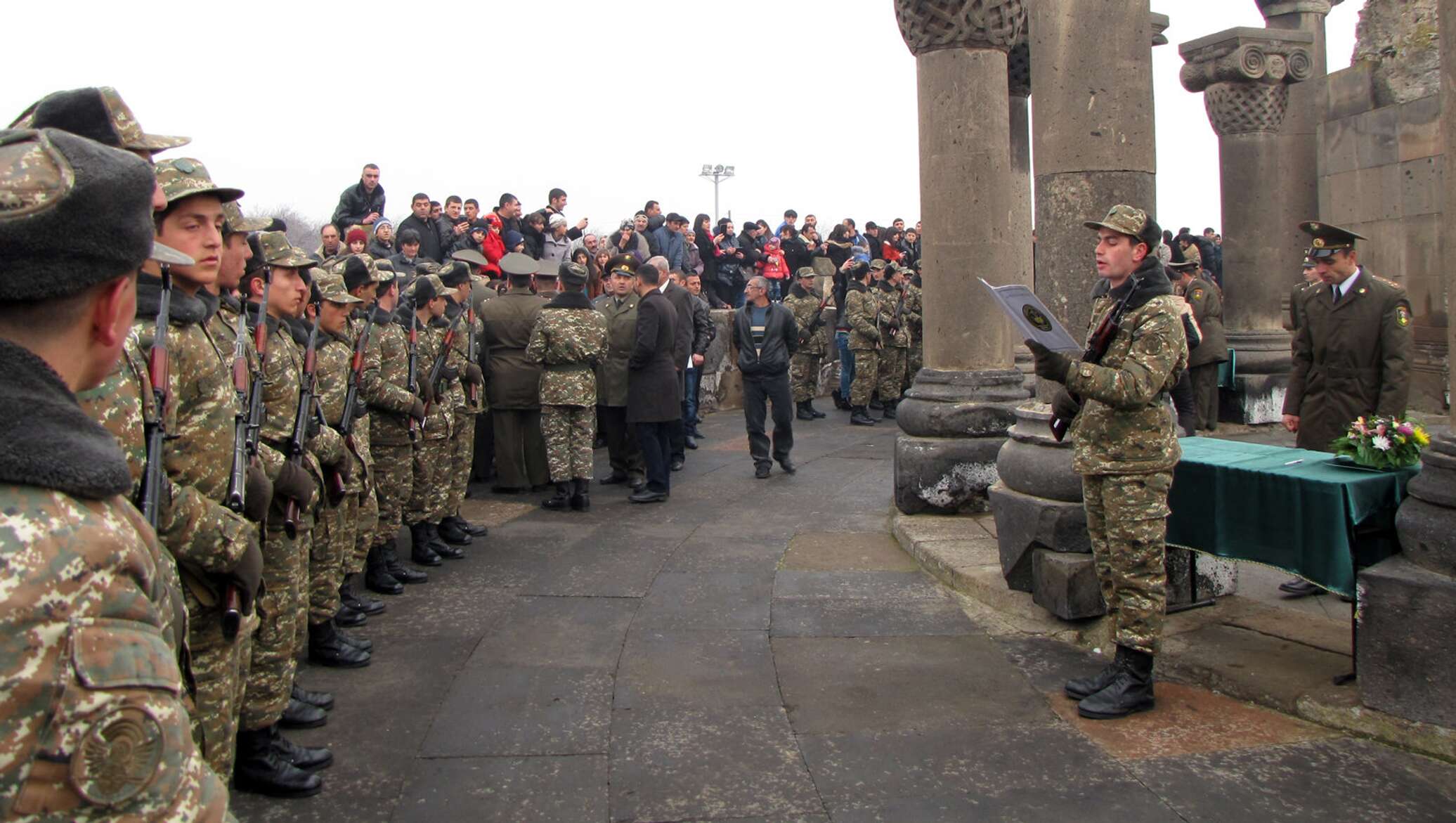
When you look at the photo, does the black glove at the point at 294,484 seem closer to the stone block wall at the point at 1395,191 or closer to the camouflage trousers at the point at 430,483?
the camouflage trousers at the point at 430,483

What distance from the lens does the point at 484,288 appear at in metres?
10.8

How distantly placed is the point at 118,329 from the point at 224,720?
2.16 meters

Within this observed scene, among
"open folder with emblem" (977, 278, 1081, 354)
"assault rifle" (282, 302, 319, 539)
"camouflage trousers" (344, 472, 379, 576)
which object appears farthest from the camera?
"camouflage trousers" (344, 472, 379, 576)

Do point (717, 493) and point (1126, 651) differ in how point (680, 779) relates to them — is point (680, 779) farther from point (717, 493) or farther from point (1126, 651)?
point (717, 493)

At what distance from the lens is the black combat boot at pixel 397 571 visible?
23.1ft

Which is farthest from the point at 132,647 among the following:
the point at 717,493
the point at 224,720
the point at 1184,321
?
the point at 717,493

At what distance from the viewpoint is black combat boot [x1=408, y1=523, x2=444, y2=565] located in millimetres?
7516

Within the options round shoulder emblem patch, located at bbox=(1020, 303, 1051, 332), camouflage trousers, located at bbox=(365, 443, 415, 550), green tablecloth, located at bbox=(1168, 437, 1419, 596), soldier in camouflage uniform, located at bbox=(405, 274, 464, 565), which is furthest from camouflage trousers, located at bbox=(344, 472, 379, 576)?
green tablecloth, located at bbox=(1168, 437, 1419, 596)

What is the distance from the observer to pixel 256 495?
141 inches

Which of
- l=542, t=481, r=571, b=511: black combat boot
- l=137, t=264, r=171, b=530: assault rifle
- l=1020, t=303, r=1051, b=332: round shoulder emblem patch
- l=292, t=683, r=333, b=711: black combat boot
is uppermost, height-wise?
l=1020, t=303, r=1051, b=332: round shoulder emblem patch

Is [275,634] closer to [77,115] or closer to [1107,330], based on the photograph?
[77,115]

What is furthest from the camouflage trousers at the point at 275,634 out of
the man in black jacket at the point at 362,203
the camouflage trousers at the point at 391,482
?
the man in black jacket at the point at 362,203

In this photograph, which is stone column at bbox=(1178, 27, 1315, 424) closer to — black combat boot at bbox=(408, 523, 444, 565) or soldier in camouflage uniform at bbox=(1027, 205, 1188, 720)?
soldier in camouflage uniform at bbox=(1027, 205, 1188, 720)

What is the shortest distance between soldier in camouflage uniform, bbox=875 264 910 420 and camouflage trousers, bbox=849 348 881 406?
17.0 inches
